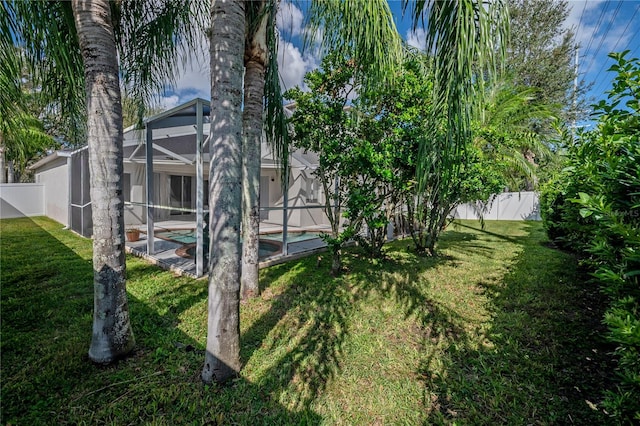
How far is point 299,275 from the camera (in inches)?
233

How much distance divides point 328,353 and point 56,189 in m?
16.1

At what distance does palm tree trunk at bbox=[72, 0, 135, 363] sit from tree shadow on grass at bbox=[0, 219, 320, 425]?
31cm

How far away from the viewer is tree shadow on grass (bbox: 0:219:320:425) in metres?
2.39

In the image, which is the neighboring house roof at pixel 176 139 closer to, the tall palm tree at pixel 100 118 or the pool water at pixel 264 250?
the tall palm tree at pixel 100 118

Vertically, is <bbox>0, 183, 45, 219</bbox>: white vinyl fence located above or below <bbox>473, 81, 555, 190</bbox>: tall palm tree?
below

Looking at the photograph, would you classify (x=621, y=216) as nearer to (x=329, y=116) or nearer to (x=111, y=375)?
(x=329, y=116)

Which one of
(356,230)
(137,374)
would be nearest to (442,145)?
(356,230)

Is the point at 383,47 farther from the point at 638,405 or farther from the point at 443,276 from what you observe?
the point at 443,276

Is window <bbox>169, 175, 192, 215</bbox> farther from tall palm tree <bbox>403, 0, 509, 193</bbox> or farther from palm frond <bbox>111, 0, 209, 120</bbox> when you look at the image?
tall palm tree <bbox>403, 0, 509, 193</bbox>

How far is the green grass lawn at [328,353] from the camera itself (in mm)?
2461

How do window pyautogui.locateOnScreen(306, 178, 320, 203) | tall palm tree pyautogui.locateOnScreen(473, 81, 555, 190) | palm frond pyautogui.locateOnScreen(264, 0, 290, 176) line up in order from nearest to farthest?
palm frond pyautogui.locateOnScreen(264, 0, 290, 176) < tall palm tree pyautogui.locateOnScreen(473, 81, 555, 190) < window pyautogui.locateOnScreen(306, 178, 320, 203)

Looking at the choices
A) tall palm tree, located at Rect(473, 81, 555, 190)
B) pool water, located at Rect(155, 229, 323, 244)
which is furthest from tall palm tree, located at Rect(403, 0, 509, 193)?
pool water, located at Rect(155, 229, 323, 244)

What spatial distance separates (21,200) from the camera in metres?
15.7

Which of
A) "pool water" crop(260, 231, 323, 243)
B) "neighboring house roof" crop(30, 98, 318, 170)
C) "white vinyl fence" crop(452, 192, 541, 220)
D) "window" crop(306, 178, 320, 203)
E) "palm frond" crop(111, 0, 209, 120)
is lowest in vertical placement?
"pool water" crop(260, 231, 323, 243)
